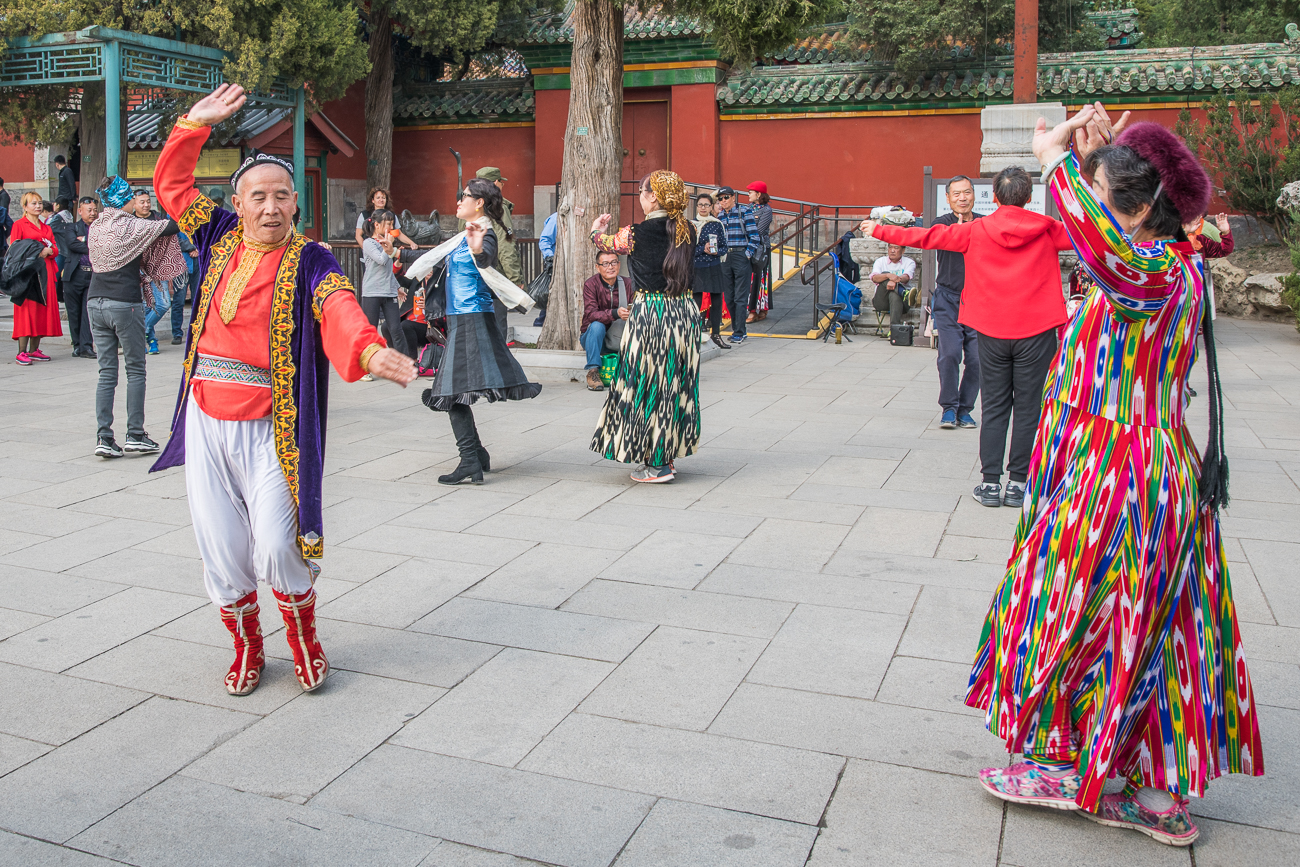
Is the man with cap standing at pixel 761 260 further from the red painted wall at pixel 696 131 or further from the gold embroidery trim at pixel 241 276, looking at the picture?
the gold embroidery trim at pixel 241 276

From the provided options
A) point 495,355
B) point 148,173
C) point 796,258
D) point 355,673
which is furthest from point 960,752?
point 148,173

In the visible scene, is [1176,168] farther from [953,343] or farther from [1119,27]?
[1119,27]

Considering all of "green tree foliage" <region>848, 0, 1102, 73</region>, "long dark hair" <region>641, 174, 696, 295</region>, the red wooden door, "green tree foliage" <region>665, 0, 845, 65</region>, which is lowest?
"long dark hair" <region>641, 174, 696, 295</region>

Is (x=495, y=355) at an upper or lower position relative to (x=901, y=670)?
upper

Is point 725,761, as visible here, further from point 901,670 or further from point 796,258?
point 796,258

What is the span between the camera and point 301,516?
3529mm

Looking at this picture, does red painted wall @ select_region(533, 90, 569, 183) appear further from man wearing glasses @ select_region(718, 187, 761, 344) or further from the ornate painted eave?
man wearing glasses @ select_region(718, 187, 761, 344)

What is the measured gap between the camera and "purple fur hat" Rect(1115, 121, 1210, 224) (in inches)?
105

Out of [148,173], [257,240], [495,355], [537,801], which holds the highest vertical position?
[148,173]

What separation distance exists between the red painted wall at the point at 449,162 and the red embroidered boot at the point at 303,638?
61.1 feet

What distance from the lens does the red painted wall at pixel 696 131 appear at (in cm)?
1988

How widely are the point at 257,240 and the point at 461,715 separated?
1578mm

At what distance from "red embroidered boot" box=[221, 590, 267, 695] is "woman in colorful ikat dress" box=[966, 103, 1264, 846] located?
226 cm

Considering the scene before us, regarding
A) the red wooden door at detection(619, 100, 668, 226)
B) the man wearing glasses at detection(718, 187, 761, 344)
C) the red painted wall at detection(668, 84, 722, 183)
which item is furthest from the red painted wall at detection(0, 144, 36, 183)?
the man wearing glasses at detection(718, 187, 761, 344)
